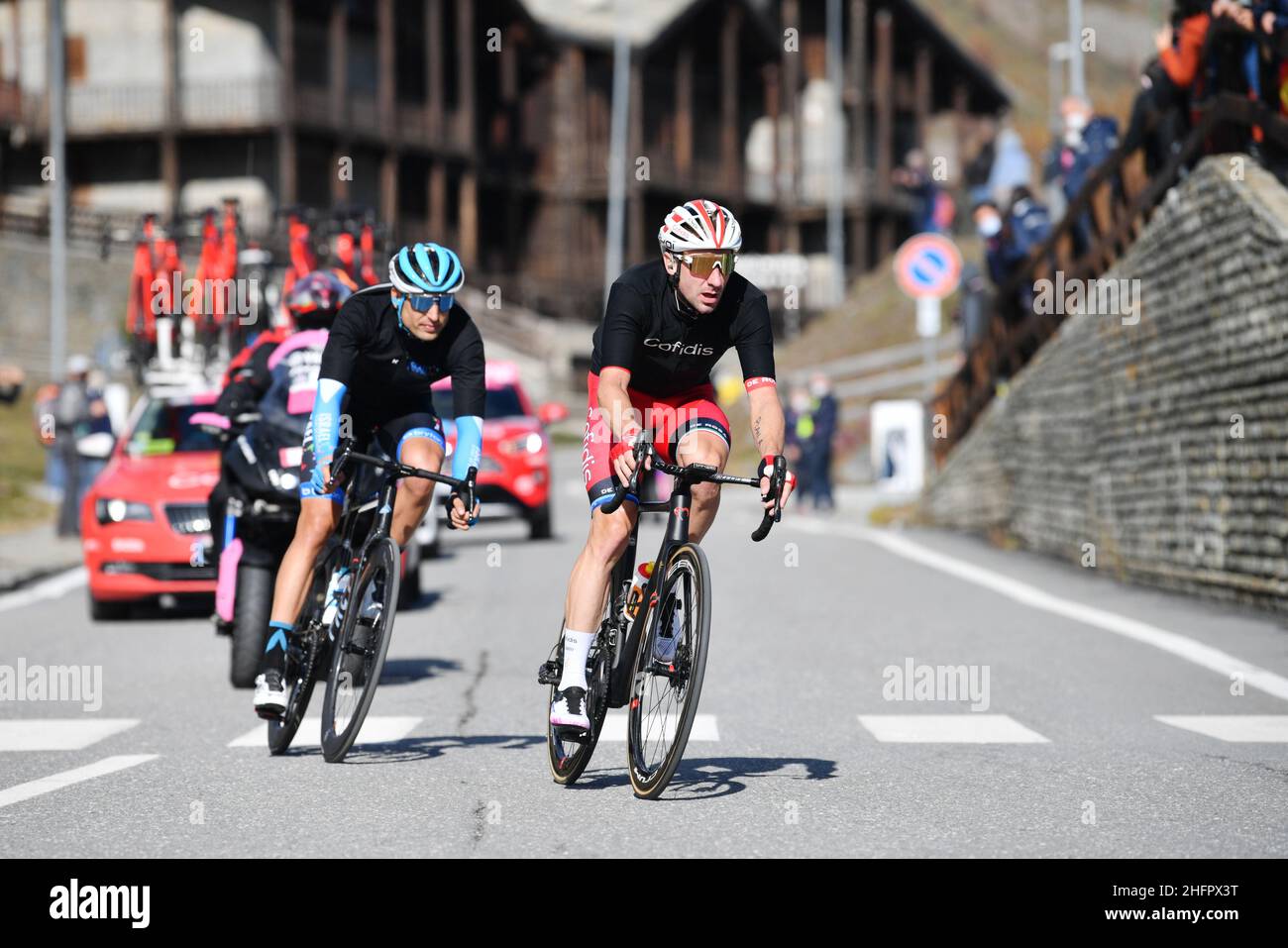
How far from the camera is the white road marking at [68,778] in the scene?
731 cm

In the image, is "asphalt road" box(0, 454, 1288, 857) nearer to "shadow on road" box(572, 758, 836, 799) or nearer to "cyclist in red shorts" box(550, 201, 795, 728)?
"shadow on road" box(572, 758, 836, 799)

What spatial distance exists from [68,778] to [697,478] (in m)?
2.57

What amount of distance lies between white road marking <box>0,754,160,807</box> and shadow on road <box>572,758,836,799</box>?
1773 millimetres

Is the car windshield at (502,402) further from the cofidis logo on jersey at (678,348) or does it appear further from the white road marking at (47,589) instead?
the cofidis logo on jersey at (678,348)

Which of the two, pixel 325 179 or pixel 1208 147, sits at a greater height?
pixel 325 179

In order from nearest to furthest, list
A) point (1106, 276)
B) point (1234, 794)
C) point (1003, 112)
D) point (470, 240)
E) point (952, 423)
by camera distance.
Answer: point (1234, 794) → point (1106, 276) → point (952, 423) → point (470, 240) → point (1003, 112)

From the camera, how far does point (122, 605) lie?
1516 centimetres

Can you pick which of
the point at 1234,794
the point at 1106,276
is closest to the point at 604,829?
the point at 1234,794

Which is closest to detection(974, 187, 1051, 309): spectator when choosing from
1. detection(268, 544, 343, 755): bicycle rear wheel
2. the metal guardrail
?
the metal guardrail

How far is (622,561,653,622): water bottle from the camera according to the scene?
7172mm

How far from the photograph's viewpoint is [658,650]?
7.05 metres
